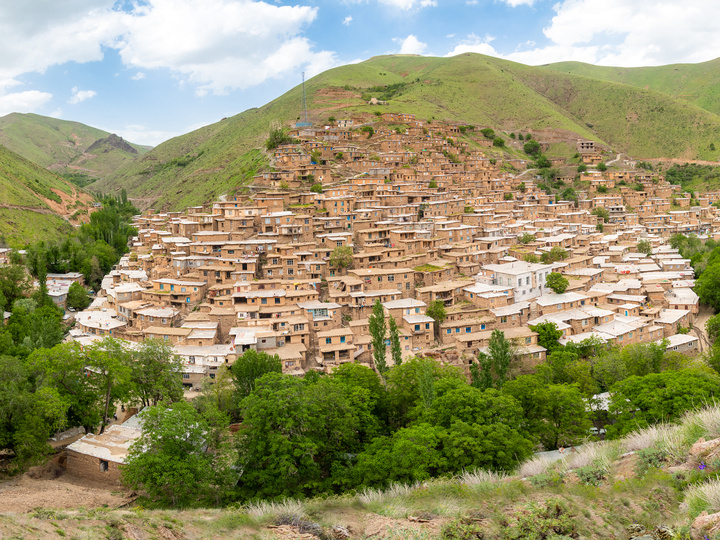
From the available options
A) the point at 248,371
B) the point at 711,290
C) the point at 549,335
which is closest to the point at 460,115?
the point at 711,290

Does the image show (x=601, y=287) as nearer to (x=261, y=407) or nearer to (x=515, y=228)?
(x=515, y=228)

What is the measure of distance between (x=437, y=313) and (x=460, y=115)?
277 feet

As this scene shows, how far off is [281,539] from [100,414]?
17891mm

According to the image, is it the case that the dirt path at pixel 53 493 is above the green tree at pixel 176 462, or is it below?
below

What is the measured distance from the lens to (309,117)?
90.2 meters

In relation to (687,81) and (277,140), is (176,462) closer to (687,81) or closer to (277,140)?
(277,140)

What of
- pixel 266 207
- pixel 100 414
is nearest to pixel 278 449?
pixel 100 414

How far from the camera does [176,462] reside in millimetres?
17703

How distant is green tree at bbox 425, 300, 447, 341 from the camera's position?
36094 mm

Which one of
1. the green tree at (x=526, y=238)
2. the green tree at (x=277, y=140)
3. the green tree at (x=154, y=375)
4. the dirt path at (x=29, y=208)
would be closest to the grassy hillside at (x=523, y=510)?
the green tree at (x=154, y=375)

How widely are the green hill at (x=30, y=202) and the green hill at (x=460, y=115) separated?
1443 cm

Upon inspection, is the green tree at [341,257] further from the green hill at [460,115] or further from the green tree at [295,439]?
the green hill at [460,115]

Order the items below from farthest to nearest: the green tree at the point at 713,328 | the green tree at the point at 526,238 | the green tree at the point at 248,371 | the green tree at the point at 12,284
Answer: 1. the green tree at the point at 526,238
2. the green tree at the point at 12,284
3. the green tree at the point at 713,328
4. the green tree at the point at 248,371

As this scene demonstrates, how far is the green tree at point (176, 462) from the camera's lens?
57.4ft
